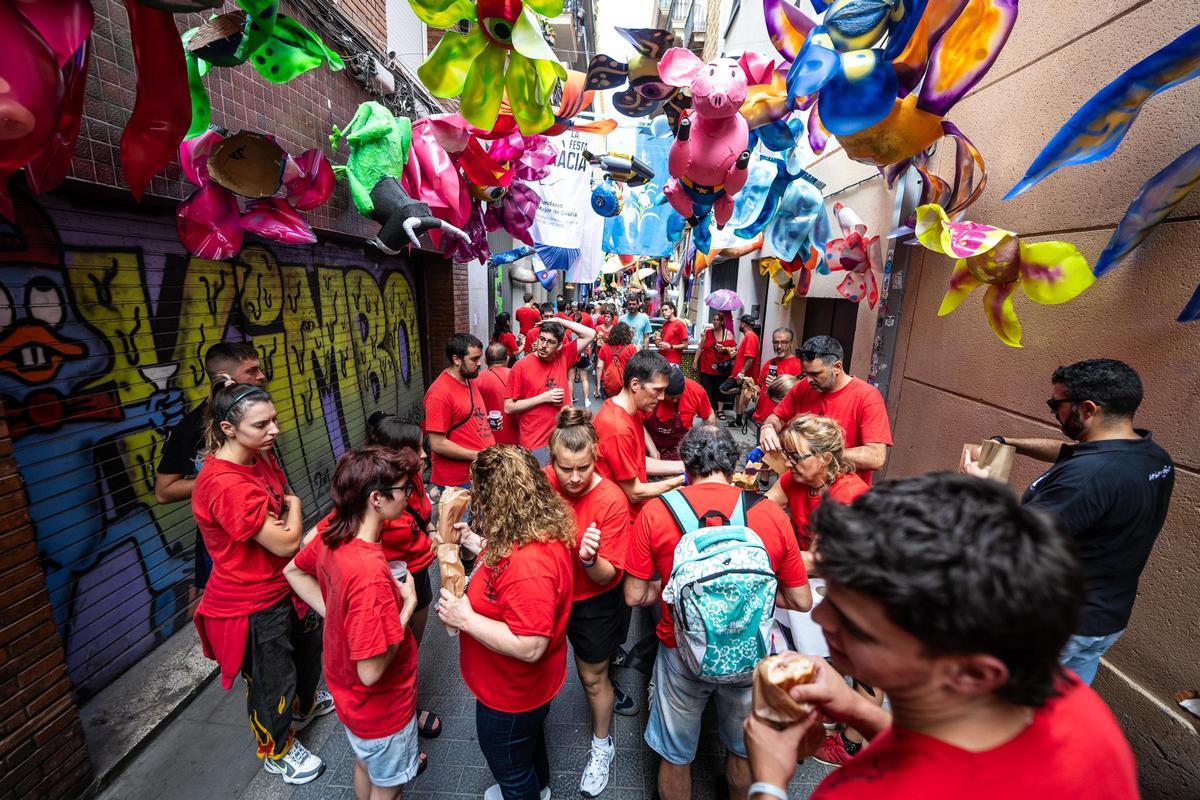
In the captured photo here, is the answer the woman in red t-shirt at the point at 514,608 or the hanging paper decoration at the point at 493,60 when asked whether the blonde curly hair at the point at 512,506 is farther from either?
the hanging paper decoration at the point at 493,60

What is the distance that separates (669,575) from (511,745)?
0.95 metres

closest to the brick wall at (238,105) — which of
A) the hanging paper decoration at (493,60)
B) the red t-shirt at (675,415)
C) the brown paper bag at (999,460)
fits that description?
the hanging paper decoration at (493,60)

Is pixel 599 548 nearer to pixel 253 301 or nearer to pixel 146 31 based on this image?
pixel 146 31

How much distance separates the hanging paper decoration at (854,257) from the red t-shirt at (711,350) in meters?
3.22

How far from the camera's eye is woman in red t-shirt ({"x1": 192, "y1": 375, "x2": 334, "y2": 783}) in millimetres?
2152

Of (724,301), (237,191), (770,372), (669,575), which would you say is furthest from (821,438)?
(724,301)

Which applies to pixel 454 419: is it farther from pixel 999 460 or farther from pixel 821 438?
pixel 999 460

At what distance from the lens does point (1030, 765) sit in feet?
2.64

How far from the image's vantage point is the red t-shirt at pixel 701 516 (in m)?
2.01

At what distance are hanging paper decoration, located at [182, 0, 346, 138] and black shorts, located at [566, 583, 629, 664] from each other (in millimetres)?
2828

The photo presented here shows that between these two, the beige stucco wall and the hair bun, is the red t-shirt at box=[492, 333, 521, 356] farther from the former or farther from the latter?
the beige stucco wall

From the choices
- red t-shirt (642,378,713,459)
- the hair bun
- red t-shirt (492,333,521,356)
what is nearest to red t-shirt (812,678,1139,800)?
the hair bun

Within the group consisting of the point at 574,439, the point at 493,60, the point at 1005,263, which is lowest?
the point at 574,439

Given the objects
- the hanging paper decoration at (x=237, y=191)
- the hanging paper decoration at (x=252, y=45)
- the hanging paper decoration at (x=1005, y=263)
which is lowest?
the hanging paper decoration at (x=1005, y=263)
